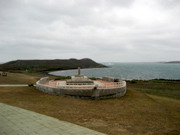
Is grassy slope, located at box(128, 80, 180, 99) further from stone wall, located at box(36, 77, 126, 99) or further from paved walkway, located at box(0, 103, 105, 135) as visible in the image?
paved walkway, located at box(0, 103, 105, 135)

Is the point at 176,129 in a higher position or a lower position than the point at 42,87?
lower

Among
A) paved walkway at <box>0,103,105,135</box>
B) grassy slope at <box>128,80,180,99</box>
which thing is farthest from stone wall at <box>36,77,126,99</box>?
grassy slope at <box>128,80,180,99</box>

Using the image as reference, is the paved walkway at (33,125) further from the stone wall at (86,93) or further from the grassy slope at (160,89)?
the grassy slope at (160,89)

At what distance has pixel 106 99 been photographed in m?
18.3

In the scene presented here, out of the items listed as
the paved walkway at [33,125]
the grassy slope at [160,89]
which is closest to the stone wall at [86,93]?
the paved walkway at [33,125]

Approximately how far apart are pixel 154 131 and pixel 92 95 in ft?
30.4

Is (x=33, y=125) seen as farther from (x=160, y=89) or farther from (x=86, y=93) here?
(x=160, y=89)

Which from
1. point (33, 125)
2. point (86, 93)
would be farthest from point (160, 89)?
point (33, 125)

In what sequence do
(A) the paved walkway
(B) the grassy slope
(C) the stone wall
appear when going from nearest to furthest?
(A) the paved walkway → (C) the stone wall → (B) the grassy slope

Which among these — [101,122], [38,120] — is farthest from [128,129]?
[38,120]

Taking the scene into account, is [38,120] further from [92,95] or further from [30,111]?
[92,95]

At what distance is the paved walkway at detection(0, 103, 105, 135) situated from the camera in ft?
27.0

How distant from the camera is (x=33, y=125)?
910cm

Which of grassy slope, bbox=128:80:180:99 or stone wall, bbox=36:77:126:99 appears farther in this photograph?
grassy slope, bbox=128:80:180:99
